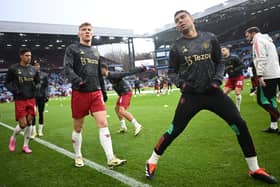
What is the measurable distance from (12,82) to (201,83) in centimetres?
412

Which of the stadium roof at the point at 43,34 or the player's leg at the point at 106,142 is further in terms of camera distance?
the stadium roof at the point at 43,34

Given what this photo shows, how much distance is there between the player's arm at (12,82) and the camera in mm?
5590

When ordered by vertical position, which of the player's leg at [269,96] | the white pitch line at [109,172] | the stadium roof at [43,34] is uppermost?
the stadium roof at [43,34]

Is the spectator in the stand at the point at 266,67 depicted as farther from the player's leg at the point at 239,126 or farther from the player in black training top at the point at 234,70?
the player in black training top at the point at 234,70

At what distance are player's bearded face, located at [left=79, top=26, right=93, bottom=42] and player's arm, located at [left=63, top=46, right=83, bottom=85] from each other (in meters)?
0.28

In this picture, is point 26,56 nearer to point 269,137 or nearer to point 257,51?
point 257,51

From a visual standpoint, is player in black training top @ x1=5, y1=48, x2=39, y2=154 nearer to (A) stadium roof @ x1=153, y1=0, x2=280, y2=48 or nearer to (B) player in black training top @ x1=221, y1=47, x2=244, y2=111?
(B) player in black training top @ x1=221, y1=47, x2=244, y2=111

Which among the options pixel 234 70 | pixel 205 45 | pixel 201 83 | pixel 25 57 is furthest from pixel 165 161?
pixel 234 70

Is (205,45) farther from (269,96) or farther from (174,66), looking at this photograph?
(269,96)

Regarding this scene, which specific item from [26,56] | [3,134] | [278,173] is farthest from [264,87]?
[3,134]

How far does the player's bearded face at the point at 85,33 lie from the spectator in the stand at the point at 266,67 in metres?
3.08

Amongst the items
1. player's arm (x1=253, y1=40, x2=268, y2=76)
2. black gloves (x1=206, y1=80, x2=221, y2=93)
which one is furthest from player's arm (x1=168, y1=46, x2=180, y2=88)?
player's arm (x1=253, y1=40, x2=268, y2=76)

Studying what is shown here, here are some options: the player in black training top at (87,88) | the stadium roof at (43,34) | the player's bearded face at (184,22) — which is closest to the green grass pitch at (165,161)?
the player in black training top at (87,88)

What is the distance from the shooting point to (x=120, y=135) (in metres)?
7.08
